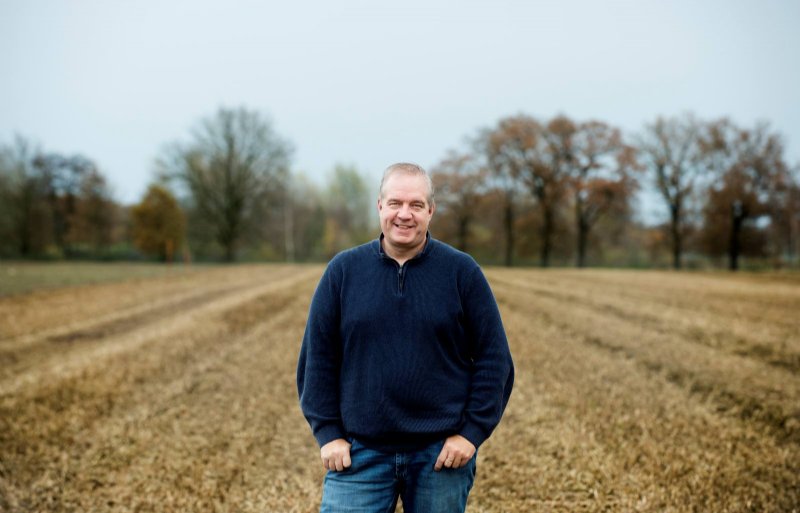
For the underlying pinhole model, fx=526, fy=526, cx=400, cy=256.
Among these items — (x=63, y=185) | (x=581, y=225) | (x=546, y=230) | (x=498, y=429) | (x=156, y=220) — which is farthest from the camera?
(x=63, y=185)

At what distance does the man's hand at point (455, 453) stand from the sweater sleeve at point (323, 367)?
0.43 meters

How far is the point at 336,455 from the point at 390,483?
0.26 metres

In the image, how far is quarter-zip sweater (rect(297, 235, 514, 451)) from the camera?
217 centimetres

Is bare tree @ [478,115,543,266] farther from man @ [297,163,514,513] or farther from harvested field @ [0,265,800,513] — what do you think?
man @ [297,163,514,513]

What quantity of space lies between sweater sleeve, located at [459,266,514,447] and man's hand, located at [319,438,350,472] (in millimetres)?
493

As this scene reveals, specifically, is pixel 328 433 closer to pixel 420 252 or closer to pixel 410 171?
pixel 420 252

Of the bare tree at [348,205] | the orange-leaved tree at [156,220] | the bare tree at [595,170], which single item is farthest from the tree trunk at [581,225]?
the orange-leaved tree at [156,220]

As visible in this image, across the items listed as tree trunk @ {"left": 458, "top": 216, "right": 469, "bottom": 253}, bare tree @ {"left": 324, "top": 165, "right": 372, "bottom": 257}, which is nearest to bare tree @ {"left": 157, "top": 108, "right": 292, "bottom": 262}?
bare tree @ {"left": 324, "top": 165, "right": 372, "bottom": 257}

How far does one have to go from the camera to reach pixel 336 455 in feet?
7.15

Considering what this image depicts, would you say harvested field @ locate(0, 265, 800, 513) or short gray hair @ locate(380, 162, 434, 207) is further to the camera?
harvested field @ locate(0, 265, 800, 513)

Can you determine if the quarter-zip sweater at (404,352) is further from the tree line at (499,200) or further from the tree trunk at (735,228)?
the tree trunk at (735,228)

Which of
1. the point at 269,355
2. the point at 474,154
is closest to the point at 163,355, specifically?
the point at 269,355

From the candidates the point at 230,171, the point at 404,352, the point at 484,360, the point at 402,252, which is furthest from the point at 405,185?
the point at 230,171

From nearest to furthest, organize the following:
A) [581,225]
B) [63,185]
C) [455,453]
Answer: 1. [455,453]
2. [581,225]
3. [63,185]
